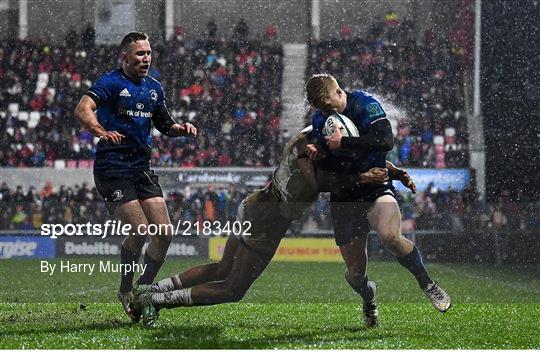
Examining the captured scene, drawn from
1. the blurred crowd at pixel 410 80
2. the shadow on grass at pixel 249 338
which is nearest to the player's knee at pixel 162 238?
the shadow on grass at pixel 249 338

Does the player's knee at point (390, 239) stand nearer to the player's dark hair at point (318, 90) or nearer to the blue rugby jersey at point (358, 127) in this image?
the blue rugby jersey at point (358, 127)

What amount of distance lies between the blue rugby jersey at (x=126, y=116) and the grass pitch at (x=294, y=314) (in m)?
1.15

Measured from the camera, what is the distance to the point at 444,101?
1375 centimetres

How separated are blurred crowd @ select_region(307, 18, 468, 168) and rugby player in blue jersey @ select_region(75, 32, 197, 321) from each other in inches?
216

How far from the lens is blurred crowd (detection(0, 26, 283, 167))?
12828 millimetres

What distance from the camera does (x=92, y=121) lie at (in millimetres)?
6680

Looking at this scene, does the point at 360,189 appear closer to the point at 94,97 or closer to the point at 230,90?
the point at 94,97

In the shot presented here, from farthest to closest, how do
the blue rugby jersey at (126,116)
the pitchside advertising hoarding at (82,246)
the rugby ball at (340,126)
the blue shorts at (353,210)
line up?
1. the pitchside advertising hoarding at (82,246)
2. the blue rugby jersey at (126,116)
3. the blue shorts at (353,210)
4. the rugby ball at (340,126)

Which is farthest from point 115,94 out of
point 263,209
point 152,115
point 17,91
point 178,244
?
point 17,91

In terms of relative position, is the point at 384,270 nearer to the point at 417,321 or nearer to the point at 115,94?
the point at 417,321

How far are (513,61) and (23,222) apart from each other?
682 cm

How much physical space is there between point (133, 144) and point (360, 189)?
164cm

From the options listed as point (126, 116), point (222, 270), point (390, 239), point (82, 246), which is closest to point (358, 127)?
Result: point (390, 239)

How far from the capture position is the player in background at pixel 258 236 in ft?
21.8
